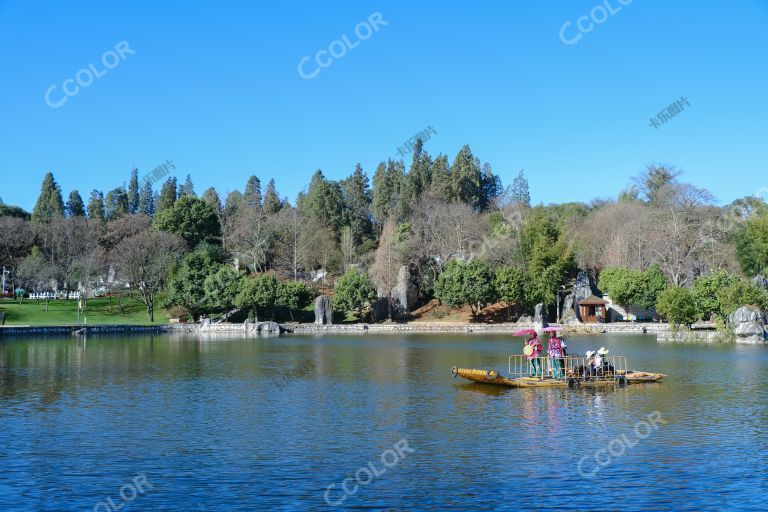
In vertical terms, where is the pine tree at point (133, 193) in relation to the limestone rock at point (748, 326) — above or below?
above

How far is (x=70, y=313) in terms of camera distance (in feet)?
296

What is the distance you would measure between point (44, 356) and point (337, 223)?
2630 inches

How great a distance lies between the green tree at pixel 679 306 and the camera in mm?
64875

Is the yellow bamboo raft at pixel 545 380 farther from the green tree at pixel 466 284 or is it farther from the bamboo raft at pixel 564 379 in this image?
the green tree at pixel 466 284

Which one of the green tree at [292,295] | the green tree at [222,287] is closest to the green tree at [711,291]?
the green tree at [292,295]

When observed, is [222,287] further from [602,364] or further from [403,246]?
A: [602,364]

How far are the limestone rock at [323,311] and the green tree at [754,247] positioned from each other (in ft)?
149

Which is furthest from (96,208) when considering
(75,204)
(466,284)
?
(466,284)

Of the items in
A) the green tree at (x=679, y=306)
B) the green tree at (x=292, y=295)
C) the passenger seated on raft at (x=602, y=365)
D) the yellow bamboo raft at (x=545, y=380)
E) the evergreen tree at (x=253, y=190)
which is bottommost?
the yellow bamboo raft at (x=545, y=380)

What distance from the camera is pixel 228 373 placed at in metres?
40.6

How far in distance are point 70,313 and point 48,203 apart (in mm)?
37783

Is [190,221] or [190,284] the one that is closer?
[190,284]

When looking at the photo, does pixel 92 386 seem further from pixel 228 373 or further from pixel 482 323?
pixel 482 323

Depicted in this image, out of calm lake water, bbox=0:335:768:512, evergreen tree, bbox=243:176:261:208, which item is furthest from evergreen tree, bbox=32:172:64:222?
calm lake water, bbox=0:335:768:512
